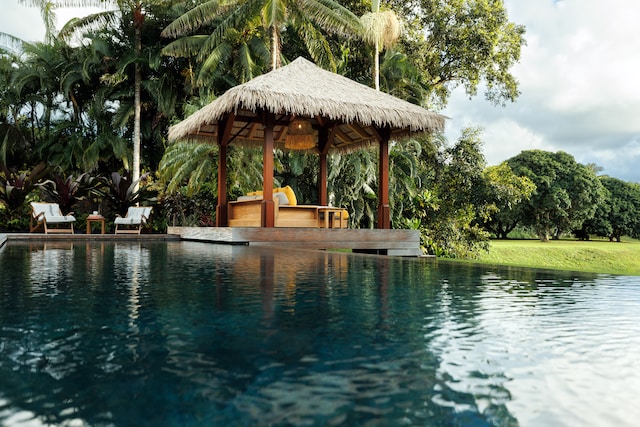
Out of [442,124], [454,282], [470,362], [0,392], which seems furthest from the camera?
[442,124]

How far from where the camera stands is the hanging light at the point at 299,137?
9.98 metres

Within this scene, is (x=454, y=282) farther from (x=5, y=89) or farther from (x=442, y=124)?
(x=5, y=89)

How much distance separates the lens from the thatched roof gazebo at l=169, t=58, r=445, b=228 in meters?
8.27

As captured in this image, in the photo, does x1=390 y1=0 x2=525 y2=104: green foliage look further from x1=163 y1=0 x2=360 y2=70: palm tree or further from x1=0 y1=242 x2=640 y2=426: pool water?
x1=0 y1=242 x2=640 y2=426: pool water

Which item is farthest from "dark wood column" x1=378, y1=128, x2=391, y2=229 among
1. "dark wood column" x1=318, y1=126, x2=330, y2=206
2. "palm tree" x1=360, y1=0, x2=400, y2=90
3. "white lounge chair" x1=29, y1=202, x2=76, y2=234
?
"white lounge chair" x1=29, y1=202, x2=76, y2=234

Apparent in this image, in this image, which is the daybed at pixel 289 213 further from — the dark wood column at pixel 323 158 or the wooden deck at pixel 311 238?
the dark wood column at pixel 323 158

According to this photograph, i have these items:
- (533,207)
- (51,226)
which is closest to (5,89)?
(51,226)

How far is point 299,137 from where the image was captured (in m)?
10.0

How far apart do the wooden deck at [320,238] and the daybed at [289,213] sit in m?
1.02

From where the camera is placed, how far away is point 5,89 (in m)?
20.3

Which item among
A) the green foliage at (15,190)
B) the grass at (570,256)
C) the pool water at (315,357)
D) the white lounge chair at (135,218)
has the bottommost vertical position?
the grass at (570,256)

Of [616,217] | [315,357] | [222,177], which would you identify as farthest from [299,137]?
[616,217]

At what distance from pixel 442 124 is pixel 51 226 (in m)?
9.83

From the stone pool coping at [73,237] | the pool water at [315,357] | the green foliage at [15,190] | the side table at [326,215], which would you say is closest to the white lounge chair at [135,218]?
the stone pool coping at [73,237]
